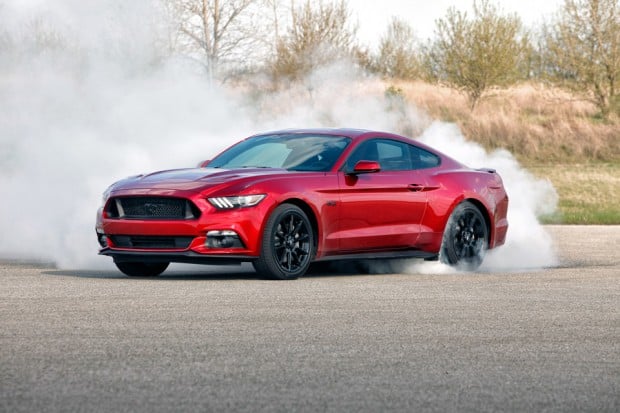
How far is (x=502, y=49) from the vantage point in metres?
51.7

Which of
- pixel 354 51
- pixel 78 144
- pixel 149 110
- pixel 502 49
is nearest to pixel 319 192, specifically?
pixel 78 144

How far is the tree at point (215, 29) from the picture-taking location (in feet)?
78.6

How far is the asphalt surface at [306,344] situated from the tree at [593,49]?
38.1 metres

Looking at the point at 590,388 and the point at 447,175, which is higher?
the point at 447,175

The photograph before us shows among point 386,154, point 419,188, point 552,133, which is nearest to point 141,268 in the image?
point 386,154

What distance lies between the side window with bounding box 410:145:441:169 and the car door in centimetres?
7

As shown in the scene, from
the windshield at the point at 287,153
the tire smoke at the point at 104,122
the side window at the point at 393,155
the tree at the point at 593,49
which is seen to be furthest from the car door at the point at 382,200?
the tree at the point at 593,49

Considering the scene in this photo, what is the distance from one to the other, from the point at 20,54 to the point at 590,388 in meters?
14.4

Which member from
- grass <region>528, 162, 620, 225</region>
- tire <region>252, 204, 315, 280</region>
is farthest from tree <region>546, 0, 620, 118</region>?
tire <region>252, 204, 315, 280</region>

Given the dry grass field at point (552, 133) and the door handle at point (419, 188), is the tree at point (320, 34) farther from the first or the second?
the door handle at point (419, 188)

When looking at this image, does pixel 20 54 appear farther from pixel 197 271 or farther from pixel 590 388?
pixel 590 388

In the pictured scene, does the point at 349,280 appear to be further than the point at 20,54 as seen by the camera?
No

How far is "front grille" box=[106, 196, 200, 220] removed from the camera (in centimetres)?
1195

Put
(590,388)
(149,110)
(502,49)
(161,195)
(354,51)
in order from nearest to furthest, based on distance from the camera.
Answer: (590,388) < (161,195) < (149,110) < (354,51) < (502,49)
